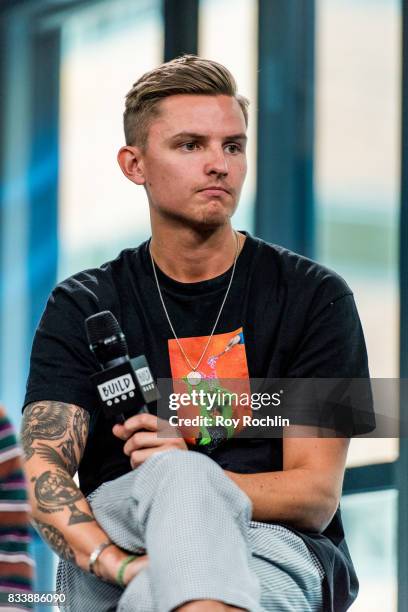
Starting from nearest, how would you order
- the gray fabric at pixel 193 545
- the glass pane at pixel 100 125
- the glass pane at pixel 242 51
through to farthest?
the gray fabric at pixel 193 545 < the glass pane at pixel 242 51 < the glass pane at pixel 100 125

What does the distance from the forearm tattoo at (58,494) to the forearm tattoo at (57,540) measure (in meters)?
0.03

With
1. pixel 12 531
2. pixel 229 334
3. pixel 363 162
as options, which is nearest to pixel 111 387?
pixel 12 531

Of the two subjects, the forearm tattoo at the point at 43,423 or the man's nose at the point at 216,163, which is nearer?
the forearm tattoo at the point at 43,423

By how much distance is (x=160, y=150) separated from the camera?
2154 millimetres

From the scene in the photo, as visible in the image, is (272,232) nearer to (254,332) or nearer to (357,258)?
(357,258)

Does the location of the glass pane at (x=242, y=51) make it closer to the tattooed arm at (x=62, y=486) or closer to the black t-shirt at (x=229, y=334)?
the black t-shirt at (x=229, y=334)

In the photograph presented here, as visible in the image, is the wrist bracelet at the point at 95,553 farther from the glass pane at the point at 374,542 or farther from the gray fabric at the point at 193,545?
the glass pane at the point at 374,542

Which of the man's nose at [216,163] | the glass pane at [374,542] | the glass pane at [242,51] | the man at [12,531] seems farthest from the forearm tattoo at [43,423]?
the glass pane at [242,51]

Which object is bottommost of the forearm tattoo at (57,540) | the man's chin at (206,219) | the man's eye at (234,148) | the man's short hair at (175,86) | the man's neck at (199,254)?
the forearm tattoo at (57,540)

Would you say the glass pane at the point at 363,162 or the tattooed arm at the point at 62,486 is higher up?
the glass pane at the point at 363,162

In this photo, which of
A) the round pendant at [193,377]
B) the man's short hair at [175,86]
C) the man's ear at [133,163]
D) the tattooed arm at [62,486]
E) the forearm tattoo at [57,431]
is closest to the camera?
the tattooed arm at [62,486]

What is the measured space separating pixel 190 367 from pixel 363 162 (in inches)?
46.5

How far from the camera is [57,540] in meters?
1.80

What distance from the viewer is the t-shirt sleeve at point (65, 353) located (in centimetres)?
198
